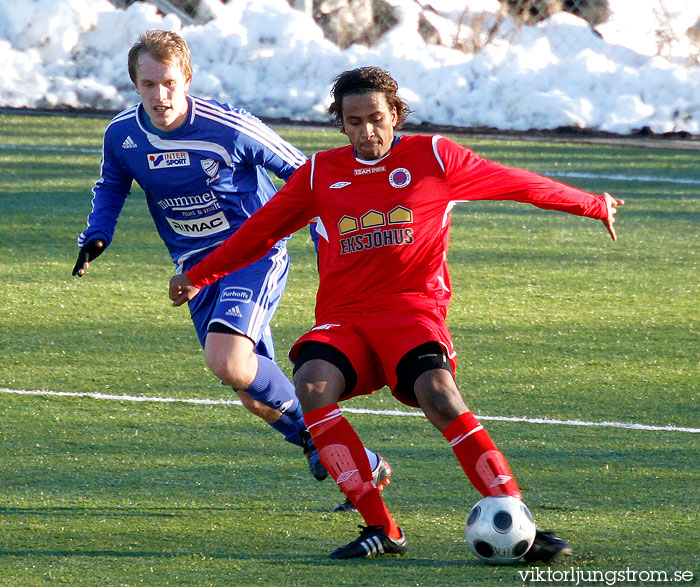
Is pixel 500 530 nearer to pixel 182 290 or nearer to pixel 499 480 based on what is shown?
pixel 499 480

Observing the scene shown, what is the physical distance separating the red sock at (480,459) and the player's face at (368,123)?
919 mm

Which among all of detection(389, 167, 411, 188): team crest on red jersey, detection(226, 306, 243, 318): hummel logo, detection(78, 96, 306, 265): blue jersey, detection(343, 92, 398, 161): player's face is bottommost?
detection(226, 306, 243, 318): hummel logo

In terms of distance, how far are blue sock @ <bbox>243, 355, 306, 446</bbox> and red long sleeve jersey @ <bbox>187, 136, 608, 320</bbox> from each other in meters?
0.48

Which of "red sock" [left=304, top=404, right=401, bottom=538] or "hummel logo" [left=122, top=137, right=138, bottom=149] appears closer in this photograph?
"red sock" [left=304, top=404, right=401, bottom=538]

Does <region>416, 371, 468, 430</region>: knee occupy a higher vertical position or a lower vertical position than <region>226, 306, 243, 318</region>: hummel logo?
higher

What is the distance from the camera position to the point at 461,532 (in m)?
3.53

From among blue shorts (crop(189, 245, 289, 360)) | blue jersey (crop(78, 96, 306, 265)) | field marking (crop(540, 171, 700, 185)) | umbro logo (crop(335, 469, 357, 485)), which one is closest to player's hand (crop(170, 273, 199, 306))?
blue shorts (crop(189, 245, 289, 360))

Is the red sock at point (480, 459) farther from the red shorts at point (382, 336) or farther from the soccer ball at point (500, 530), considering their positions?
the red shorts at point (382, 336)

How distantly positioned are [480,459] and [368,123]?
111 centimetres

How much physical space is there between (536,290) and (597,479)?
270 cm

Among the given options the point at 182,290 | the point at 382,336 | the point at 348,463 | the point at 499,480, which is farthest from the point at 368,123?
the point at 499,480

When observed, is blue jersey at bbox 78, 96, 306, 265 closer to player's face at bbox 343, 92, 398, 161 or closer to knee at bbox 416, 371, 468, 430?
player's face at bbox 343, 92, 398, 161

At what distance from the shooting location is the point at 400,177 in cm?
361

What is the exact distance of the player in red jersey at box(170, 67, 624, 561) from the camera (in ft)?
11.0
